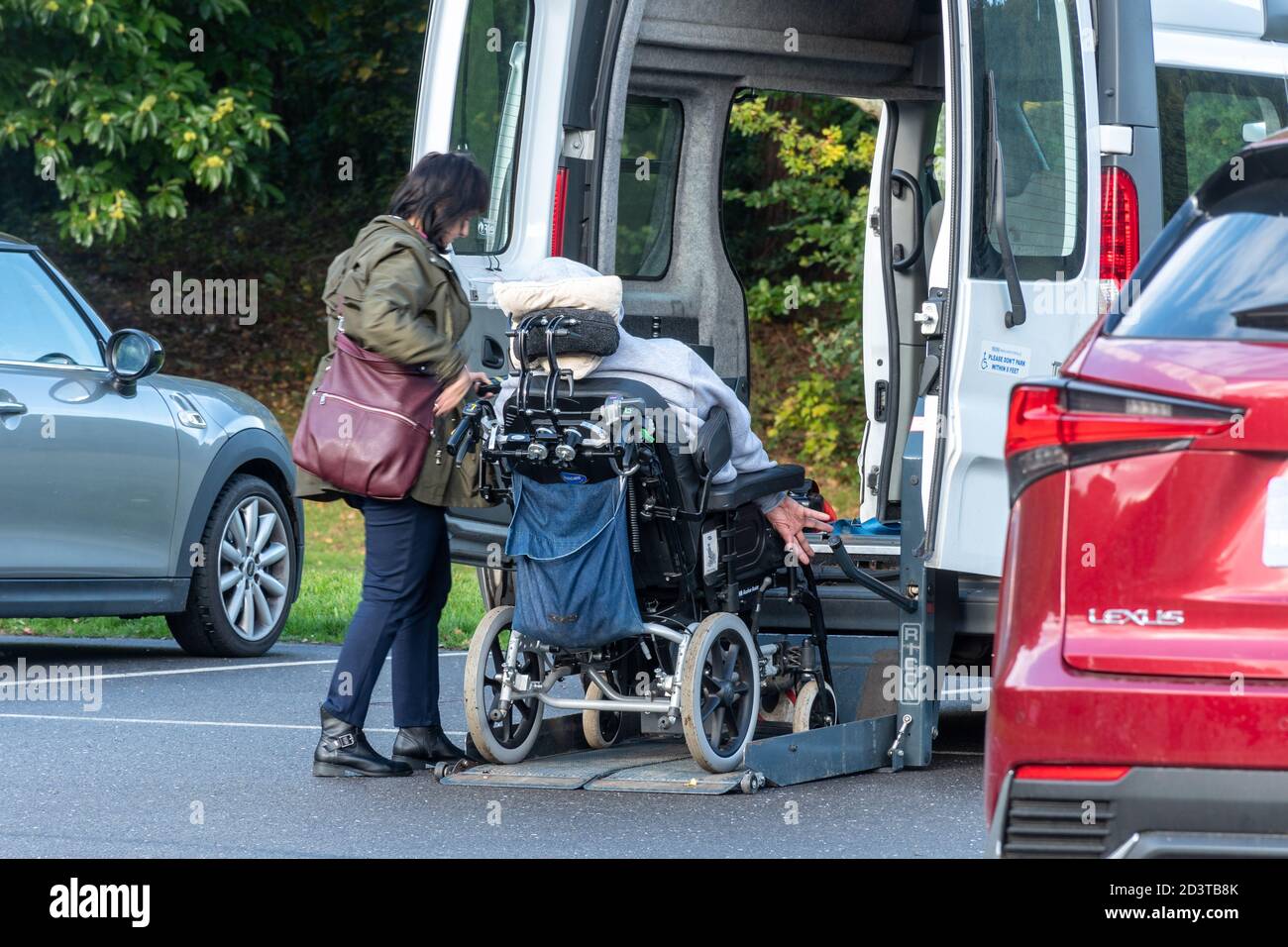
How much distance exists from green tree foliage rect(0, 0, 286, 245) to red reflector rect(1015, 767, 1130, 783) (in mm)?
14971

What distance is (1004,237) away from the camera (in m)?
6.42

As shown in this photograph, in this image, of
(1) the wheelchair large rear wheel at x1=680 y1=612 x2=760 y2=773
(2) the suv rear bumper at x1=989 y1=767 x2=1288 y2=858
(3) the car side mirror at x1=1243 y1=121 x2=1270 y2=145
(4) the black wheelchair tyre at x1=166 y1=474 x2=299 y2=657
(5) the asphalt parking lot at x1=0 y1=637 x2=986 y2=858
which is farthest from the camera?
(4) the black wheelchair tyre at x1=166 y1=474 x2=299 y2=657

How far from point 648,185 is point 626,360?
8.49 feet

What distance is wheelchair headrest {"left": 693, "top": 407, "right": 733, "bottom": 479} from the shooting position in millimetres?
6527

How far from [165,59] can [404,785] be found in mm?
13169

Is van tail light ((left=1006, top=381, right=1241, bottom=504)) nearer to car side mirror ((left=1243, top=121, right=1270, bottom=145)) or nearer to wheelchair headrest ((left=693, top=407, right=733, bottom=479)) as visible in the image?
wheelchair headrest ((left=693, top=407, right=733, bottom=479))

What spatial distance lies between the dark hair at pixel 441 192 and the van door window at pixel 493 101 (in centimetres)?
72

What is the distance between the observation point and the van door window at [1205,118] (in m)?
6.85

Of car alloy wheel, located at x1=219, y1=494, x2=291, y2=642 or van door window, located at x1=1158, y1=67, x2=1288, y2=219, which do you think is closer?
van door window, located at x1=1158, y1=67, x2=1288, y2=219

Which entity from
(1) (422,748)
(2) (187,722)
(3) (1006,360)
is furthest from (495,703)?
(3) (1006,360)

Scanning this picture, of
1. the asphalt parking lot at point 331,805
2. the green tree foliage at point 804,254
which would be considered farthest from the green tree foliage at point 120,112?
the asphalt parking lot at point 331,805

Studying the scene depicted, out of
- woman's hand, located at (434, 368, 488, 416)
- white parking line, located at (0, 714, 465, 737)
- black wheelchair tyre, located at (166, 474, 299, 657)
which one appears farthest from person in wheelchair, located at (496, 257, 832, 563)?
black wheelchair tyre, located at (166, 474, 299, 657)

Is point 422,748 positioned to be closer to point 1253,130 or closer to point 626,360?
point 626,360
